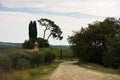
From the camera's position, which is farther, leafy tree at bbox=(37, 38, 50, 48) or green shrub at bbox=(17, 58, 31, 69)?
leafy tree at bbox=(37, 38, 50, 48)

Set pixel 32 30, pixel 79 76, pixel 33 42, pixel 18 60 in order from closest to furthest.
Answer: pixel 79 76
pixel 18 60
pixel 33 42
pixel 32 30

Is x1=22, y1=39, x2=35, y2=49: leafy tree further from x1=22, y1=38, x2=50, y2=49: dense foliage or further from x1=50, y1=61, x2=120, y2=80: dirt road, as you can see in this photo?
x1=50, y1=61, x2=120, y2=80: dirt road

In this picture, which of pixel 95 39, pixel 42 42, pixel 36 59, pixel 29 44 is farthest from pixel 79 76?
pixel 42 42

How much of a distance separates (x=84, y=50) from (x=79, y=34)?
4748 millimetres

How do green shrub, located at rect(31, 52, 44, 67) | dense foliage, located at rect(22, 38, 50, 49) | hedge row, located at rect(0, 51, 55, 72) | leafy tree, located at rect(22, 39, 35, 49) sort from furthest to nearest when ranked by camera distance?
dense foliage, located at rect(22, 38, 50, 49)
leafy tree, located at rect(22, 39, 35, 49)
green shrub, located at rect(31, 52, 44, 67)
hedge row, located at rect(0, 51, 55, 72)

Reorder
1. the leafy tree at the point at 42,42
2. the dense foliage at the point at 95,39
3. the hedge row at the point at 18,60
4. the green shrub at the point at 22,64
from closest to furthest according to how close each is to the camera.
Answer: the hedge row at the point at 18,60, the green shrub at the point at 22,64, the dense foliage at the point at 95,39, the leafy tree at the point at 42,42

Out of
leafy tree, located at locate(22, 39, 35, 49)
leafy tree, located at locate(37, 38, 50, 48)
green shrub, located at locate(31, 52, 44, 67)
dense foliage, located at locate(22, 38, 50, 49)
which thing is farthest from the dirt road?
leafy tree, located at locate(37, 38, 50, 48)

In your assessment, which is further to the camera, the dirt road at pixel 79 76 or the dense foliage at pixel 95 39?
the dense foliage at pixel 95 39

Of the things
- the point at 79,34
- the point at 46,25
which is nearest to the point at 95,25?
the point at 79,34

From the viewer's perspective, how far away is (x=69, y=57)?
110938 millimetres

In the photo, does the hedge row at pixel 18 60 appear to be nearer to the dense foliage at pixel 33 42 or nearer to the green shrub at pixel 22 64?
the green shrub at pixel 22 64

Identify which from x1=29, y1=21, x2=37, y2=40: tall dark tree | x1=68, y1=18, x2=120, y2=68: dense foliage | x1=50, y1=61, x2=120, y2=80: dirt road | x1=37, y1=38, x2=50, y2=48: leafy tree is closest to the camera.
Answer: x1=50, y1=61, x2=120, y2=80: dirt road

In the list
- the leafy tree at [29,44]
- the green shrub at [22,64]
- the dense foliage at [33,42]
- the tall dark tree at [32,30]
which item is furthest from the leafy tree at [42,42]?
the green shrub at [22,64]

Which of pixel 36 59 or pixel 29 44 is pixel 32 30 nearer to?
pixel 29 44
